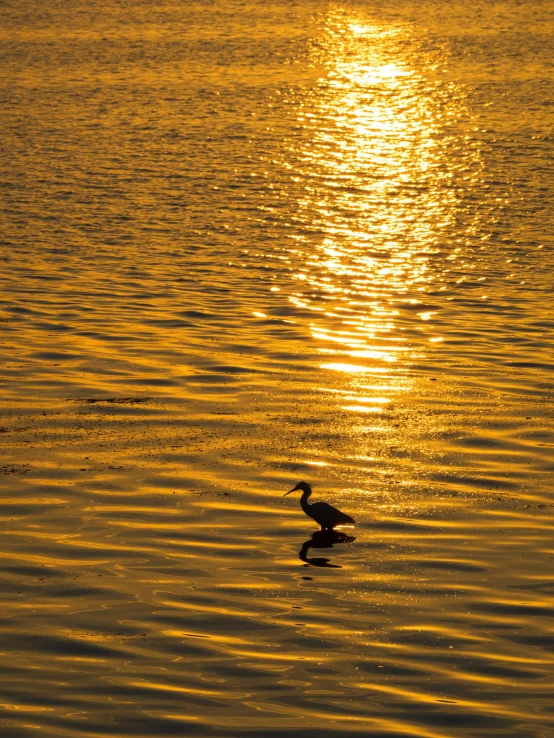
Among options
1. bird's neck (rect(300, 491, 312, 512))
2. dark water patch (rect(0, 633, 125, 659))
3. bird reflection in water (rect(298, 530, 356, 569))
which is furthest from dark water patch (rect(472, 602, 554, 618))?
dark water patch (rect(0, 633, 125, 659))

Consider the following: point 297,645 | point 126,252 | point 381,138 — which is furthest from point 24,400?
point 381,138

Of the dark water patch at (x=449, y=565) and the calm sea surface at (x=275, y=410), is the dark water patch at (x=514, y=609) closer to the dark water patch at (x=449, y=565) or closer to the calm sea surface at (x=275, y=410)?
the calm sea surface at (x=275, y=410)

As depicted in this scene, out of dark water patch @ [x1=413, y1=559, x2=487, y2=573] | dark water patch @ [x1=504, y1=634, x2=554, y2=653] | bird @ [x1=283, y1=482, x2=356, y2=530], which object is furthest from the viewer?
bird @ [x1=283, y1=482, x2=356, y2=530]

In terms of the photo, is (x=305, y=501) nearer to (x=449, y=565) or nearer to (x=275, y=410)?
(x=449, y=565)

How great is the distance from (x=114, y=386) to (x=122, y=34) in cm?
3712

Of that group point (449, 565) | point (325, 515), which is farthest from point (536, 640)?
point (325, 515)

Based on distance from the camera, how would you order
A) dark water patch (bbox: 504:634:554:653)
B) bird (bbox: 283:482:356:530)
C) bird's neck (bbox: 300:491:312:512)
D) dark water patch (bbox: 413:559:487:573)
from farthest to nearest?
bird's neck (bbox: 300:491:312:512)
bird (bbox: 283:482:356:530)
dark water patch (bbox: 413:559:487:573)
dark water patch (bbox: 504:634:554:653)

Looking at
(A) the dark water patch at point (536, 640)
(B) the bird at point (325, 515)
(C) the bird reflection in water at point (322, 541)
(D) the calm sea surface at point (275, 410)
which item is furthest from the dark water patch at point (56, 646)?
(A) the dark water patch at point (536, 640)

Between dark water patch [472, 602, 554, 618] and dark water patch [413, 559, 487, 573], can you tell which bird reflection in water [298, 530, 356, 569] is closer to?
dark water patch [413, 559, 487, 573]

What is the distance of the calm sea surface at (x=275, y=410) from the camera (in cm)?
1024

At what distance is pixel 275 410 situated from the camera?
17000 millimetres

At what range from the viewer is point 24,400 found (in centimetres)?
1716

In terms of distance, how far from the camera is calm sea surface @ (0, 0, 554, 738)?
10.2 metres

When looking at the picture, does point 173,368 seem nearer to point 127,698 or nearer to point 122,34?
point 127,698
